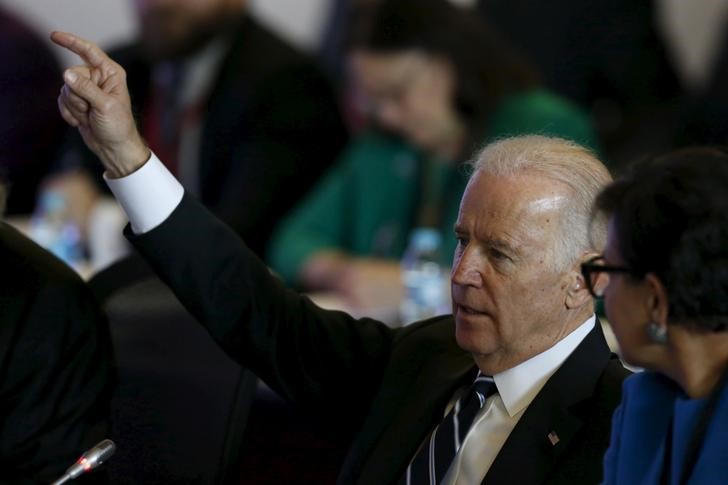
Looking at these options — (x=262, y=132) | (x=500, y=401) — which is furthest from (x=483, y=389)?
(x=262, y=132)

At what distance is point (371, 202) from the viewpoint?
169 inches

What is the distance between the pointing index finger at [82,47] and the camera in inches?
75.5

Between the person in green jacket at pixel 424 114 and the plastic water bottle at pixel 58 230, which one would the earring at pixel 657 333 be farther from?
the plastic water bottle at pixel 58 230

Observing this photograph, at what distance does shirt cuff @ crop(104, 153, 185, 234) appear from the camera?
1993 mm

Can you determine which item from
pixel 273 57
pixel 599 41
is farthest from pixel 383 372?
pixel 599 41

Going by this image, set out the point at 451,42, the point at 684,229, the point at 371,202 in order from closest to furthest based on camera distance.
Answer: the point at 684,229, the point at 451,42, the point at 371,202

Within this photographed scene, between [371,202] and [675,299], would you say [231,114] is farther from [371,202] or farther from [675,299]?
[675,299]

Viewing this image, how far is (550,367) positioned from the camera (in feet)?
6.43

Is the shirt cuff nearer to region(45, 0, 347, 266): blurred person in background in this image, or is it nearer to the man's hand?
the man's hand

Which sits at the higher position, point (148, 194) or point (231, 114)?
point (148, 194)

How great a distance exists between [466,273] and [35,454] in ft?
2.26

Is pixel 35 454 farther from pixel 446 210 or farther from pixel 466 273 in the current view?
pixel 446 210

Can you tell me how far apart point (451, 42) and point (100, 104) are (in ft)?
7.09

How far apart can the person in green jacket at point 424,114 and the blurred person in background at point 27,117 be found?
1467mm
